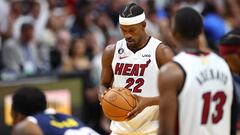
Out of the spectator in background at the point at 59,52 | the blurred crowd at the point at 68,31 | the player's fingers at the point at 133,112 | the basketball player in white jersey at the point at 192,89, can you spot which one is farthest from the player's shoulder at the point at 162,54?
the spectator in background at the point at 59,52

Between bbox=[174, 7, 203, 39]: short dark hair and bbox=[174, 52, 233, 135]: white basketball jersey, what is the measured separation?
0.54 ft

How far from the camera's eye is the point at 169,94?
539 cm

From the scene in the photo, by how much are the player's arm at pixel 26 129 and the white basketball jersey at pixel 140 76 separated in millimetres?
1094

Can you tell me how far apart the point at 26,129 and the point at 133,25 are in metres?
1.51

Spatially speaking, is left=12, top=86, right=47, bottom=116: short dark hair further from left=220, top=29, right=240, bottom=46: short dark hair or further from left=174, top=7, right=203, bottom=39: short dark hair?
left=220, top=29, right=240, bottom=46: short dark hair

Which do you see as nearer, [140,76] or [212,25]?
[140,76]

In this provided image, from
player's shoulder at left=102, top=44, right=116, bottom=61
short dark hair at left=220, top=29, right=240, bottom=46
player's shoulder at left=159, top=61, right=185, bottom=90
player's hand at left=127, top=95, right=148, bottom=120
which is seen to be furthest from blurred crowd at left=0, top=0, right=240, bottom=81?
player's shoulder at left=159, top=61, right=185, bottom=90

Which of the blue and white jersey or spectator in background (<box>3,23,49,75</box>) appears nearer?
the blue and white jersey

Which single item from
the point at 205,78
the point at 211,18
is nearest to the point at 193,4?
the point at 211,18

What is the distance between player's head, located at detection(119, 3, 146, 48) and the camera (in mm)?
7121

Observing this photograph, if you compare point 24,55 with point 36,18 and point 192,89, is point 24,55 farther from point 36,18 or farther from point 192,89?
point 192,89

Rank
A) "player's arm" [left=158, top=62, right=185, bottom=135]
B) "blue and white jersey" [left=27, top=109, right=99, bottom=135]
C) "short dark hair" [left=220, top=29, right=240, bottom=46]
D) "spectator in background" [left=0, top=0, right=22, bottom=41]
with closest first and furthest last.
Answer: "player's arm" [left=158, top=62, right=185, bottom=135], "blue and white jersey" [left=27, top=109, right=99, bottom=135], "short dark hair" [left=220, top=29, right=240, bottom=46], "spectator in background" [left=0, top=0, right=22, bottom=41]

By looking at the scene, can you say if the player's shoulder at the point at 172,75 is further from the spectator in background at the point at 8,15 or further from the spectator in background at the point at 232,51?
the spectator in background at the point at 8,15

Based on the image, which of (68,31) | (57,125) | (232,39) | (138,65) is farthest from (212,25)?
(57,125)
